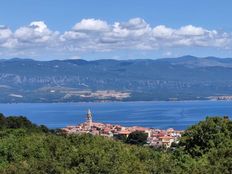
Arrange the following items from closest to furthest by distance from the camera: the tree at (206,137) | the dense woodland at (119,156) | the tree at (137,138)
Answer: the dense woodland at (119,156) → the tree at (206,137) → the tree at (137,138)

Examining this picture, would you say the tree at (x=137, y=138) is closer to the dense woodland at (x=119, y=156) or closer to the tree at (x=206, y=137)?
the dense woodland at (x=119, y=156)

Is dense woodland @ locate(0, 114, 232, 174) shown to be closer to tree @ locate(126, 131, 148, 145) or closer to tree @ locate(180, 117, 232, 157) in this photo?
tree @ locate(180, 117, 232, 157)

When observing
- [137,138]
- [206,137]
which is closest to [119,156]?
[206,137]

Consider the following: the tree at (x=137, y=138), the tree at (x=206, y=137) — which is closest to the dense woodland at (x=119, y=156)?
the tree at (x=206, y=137)

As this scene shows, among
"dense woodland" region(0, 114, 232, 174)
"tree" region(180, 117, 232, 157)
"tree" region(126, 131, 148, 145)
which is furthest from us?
"tree" region(126, 131, 148, 145)

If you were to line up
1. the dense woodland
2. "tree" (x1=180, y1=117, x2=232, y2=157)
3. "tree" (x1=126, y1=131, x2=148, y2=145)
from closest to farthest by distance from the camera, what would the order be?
the dense woodland → "tree" (x1=180, y1=117, x2=232, y2=157) → "tree" (x1=126, y1=131, x2=148, y2=145)

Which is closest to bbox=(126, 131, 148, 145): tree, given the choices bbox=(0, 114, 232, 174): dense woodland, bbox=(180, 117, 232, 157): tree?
bbox=(0, 114, 232, 174): dense woodland

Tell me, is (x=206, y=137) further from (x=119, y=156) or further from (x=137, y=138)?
(x=137, y=138)

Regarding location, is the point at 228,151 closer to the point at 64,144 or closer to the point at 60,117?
the point at 64,144
